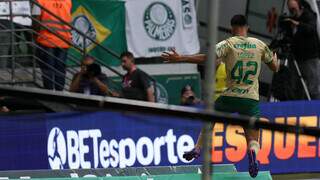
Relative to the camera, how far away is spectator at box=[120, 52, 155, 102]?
42.2ft

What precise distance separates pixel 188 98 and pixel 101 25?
2.58 metres

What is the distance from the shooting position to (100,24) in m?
15.3

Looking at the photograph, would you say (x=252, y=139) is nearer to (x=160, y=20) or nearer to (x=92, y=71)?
(x=92, y=71)

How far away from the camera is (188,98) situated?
13500 mm

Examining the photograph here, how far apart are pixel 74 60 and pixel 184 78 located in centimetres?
197

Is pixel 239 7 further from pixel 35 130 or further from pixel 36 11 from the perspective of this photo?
pixel 35 130

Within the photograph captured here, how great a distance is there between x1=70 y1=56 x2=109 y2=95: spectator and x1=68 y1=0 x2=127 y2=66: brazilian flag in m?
1.65

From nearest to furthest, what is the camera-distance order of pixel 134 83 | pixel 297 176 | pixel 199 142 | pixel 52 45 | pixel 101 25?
pixel 199 142
pixel 297 176
pixel 134 83
pixel 52 45
pixel 101 25

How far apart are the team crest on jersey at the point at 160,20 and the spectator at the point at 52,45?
179 centimetres

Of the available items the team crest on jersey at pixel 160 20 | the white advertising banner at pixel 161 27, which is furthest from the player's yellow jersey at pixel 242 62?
the team crest on jersey at pixel 160 20

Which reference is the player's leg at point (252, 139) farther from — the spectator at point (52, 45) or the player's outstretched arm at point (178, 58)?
the spectator at point (52, 45)

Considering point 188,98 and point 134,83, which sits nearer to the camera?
point 134,83

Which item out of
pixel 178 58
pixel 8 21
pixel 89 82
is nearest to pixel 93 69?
pixel 89 82

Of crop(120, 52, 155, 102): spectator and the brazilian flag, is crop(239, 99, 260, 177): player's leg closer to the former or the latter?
crop(120, 52, 155, 102): spectator
